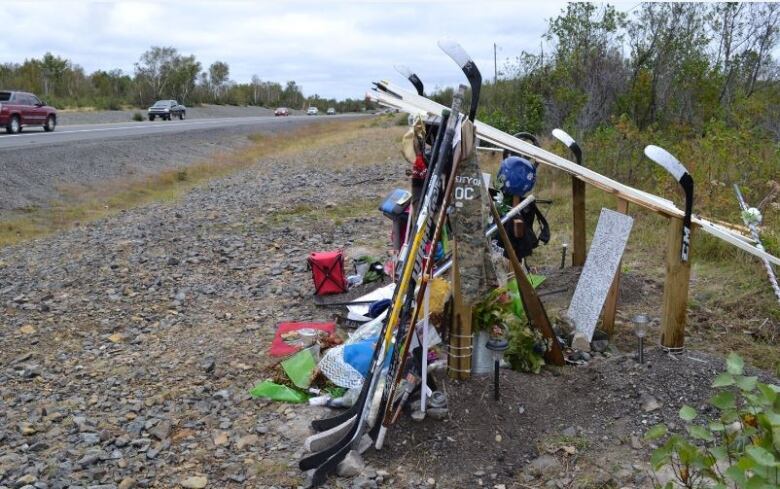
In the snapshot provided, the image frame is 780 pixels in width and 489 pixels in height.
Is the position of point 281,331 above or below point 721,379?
below

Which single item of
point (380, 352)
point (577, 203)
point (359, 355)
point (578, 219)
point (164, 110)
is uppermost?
point (164, 110)

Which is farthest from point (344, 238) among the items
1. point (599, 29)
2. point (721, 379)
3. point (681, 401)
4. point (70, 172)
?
point (70, 172)

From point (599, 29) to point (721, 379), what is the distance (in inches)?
560

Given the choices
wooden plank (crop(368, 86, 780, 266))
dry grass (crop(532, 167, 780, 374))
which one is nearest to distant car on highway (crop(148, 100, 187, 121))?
dry grass (crop(532, 167, 780, 374))

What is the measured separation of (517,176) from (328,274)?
2.09 metres

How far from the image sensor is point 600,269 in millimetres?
5234

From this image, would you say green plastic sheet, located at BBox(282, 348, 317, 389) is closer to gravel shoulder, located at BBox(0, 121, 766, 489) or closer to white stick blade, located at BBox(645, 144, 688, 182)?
gravel shoulder, located at BBox(0, 121, 766, 489)

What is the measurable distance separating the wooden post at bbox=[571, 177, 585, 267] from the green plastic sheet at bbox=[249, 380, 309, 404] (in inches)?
120

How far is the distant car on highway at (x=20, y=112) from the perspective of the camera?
22.9 metres

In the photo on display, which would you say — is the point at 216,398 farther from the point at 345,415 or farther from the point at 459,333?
the point at 459,333

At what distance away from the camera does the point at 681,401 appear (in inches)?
161

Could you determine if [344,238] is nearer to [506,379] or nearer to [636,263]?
[636,263]

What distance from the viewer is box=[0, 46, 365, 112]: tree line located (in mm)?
51156

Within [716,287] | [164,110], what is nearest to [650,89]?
[716,287]
